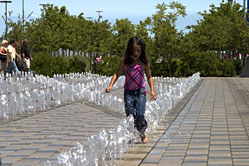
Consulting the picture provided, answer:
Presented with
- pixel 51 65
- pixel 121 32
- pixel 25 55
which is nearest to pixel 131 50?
pixel 25 55

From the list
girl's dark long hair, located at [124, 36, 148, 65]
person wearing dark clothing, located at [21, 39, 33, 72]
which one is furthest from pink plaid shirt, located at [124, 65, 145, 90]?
person wearing dark clothing, located at [21, 39, 33, 72]

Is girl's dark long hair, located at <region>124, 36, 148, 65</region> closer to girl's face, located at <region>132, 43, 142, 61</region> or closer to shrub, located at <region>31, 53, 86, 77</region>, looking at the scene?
girl's face, located at <region>132, 43, 142, 61</region>

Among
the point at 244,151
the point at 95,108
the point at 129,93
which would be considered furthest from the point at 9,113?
the point at 244,151

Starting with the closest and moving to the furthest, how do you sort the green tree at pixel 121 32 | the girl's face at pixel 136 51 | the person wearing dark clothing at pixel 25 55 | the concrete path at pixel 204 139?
the concrete path at pixel 204 139, the girl's face at pixel 136 51, the person wearing dark clothing at pixel 25 55, the green tree at pixel 121 32

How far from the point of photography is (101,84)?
23.8 m

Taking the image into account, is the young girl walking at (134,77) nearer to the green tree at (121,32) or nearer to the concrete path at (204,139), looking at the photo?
the concrete path at (204,139)

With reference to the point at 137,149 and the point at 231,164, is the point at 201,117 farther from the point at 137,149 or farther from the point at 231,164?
the point at 231,164

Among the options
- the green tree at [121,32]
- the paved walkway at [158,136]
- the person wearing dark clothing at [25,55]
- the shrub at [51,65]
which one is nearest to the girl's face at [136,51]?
the paved walkway at [158,136]

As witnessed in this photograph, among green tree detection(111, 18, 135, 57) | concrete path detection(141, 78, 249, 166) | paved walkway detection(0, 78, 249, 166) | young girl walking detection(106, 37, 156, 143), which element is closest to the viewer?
concrete path detection(141, 78, 249, 166)

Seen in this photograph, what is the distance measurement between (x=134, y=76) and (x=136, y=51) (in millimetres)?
384

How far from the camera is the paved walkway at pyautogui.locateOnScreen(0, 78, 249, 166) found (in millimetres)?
7645

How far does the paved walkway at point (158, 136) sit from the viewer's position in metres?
7.64

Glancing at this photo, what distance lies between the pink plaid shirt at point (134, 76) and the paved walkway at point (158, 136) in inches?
36.1

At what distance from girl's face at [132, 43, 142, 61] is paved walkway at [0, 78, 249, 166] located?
1336 mm
